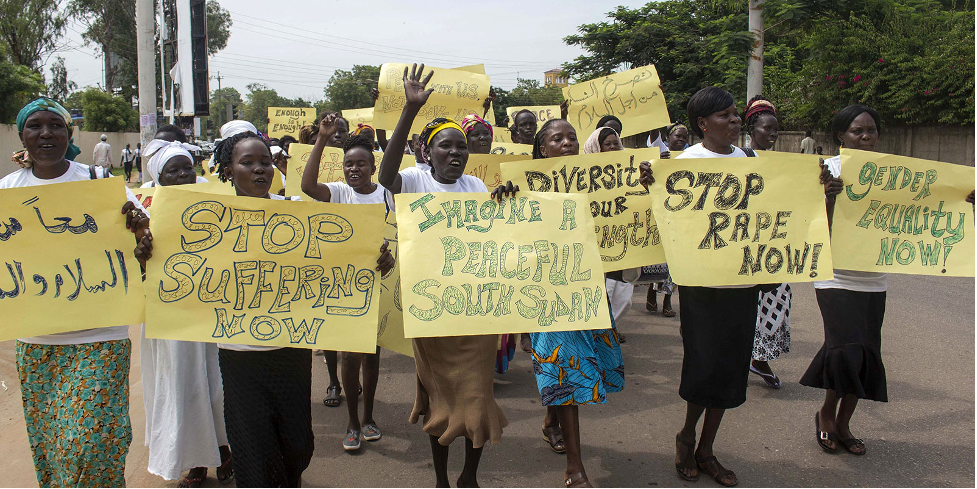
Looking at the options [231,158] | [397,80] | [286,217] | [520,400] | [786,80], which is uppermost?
[786,80]

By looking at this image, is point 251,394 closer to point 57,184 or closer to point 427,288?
point 427,288

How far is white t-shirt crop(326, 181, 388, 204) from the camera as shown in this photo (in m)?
3.96

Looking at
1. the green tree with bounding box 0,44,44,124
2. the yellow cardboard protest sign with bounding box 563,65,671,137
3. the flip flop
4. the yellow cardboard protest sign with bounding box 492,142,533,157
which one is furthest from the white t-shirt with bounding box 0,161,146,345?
the green tree with bounding box 0,44,44,124

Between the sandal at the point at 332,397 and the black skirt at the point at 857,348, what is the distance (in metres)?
3.03

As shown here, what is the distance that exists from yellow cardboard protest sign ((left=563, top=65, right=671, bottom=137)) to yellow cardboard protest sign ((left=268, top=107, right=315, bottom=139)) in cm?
478

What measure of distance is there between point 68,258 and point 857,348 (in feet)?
12.4

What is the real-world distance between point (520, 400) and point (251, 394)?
2.26 metres

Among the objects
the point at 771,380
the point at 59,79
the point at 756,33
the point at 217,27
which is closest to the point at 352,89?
the point at 217,27

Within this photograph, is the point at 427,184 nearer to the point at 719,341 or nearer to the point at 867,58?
the point at 719,341

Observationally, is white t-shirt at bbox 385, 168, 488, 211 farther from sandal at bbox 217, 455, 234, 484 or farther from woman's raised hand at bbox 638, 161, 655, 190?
sandal at bbox 217, 455, 234, 484

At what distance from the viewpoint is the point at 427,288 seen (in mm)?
2846

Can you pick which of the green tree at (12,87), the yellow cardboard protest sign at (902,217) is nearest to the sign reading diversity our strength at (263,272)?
the yellow cardboard protest sign at (902,217)

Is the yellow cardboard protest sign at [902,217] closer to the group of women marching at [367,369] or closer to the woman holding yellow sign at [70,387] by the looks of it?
the group of women marching at [367,369]

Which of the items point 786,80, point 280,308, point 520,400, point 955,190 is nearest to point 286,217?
point 280,308
